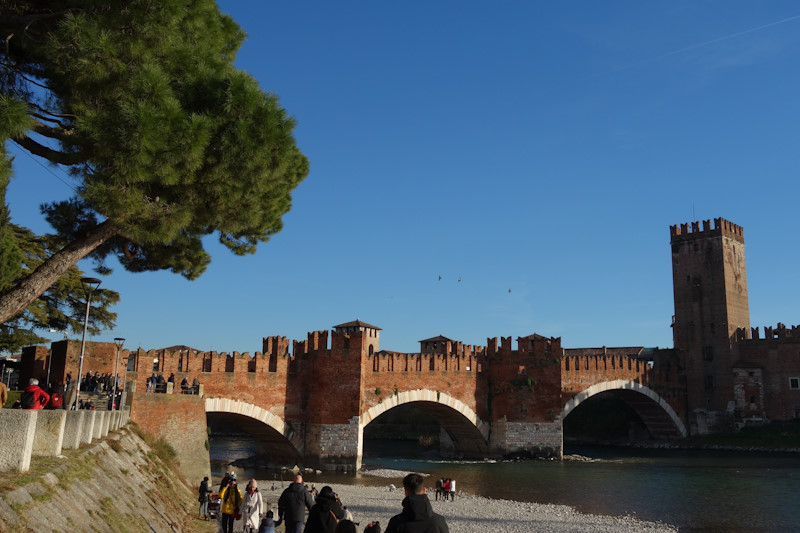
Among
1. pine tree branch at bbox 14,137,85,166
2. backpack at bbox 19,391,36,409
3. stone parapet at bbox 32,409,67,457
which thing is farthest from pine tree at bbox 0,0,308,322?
stone parapet at bbox 32,409,67,457

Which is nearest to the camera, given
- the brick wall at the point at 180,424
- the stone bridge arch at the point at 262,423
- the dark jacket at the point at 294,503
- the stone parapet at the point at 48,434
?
the dark jacket at the point at 294,503

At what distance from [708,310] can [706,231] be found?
16.8 feet

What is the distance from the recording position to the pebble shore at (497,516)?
15.2m

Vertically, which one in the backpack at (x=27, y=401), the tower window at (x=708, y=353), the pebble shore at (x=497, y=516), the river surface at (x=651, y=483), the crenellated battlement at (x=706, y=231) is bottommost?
the pebble shore at (x=497, y=516)

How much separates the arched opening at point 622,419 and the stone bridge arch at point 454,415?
8962 mm

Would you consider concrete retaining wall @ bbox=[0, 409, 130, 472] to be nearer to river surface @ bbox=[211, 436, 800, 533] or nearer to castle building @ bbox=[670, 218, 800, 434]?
river surface @ bbox=[211, 436, 800, 533]

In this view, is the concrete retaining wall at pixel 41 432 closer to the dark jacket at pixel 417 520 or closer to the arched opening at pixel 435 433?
the dark jacket at pixel 417 520

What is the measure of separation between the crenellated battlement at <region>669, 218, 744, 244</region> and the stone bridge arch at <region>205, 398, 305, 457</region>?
1224 inches

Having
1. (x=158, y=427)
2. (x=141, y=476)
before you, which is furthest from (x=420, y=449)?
(x=141, y=476)

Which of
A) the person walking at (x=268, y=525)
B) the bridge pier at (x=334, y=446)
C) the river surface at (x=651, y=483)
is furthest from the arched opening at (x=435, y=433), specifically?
the person walking at (x=268, y=525)

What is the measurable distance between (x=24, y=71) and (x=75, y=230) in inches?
115

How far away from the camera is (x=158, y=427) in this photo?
54.4 feet

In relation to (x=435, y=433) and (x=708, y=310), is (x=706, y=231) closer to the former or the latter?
(x=708, y=310)

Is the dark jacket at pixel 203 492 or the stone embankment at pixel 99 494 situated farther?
the dark jacket at pixel 203 492
